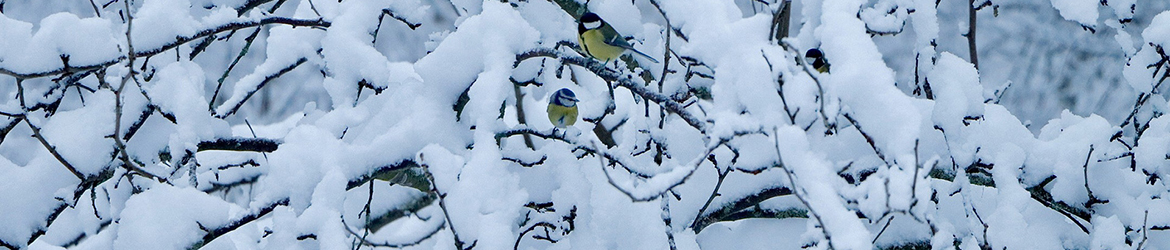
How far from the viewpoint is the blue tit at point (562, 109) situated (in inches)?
150

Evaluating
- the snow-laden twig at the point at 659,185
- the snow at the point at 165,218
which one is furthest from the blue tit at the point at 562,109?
the snow-laden twig at the point at 659,185

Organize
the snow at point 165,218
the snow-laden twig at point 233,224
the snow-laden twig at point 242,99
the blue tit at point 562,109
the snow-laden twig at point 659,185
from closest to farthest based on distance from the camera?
the snow-laden twig at point 659,185, the snow at point 165,218, the snow-laden twig at point 233,224, the snow-laden twig at point 242,99, the blue tit at point 562,109

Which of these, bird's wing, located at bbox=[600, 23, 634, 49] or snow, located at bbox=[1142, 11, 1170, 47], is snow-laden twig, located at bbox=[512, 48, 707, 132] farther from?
snow, located at bbox=[1142, 11, 1170, 47]

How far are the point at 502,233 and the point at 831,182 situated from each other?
23.9 inches

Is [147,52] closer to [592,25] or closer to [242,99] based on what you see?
[242,99]

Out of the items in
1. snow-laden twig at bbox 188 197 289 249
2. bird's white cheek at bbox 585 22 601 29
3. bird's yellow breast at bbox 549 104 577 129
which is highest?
snow-laden twig at bbox 188 197 289 249

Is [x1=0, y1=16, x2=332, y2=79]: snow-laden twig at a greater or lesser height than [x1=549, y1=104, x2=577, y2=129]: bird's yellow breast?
greater

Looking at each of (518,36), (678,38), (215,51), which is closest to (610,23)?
(678,38)

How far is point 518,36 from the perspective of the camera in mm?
2355

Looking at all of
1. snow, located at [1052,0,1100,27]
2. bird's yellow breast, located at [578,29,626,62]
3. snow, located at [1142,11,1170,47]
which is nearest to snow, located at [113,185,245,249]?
bird's yellow breast, located at [578,29,626,62]

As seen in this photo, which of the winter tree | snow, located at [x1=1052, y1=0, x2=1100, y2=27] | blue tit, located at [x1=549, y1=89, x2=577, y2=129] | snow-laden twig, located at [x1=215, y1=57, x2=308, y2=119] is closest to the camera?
the winter tree

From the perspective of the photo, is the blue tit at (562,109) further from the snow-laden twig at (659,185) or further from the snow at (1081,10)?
the snow-laden twig at (659,185)

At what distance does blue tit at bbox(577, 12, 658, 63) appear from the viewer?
3227 mm

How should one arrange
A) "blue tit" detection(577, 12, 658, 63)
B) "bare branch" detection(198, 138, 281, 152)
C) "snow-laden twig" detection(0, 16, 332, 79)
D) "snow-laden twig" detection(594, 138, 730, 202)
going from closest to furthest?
"snow-laden twig" detection(594, 138, 730, 202), "snow-laden twig" detection(0, 16, 332, 79), "bare branch" detection(198, 138, 281, 152), "blue tit" detection(577, 12, 658, 63)
